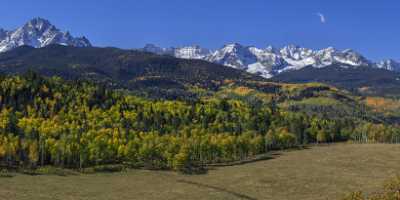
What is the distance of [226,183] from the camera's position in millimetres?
146375

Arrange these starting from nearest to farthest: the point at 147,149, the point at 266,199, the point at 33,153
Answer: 1. the point at 266,199
2. the point at 33,153
3. the point at 147,149

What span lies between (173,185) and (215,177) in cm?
2103

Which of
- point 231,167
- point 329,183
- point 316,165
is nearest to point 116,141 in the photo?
point 231,167

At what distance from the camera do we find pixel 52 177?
151m

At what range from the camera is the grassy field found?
123938 millimetres

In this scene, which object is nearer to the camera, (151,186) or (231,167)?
(151,186)

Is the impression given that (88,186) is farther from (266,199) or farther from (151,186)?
(266,199)

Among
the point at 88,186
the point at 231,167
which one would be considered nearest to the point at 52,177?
the point at 88,186

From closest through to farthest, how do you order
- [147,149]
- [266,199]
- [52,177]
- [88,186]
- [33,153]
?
[266,199], [88,186], [52,177], [33,153], [147,149]

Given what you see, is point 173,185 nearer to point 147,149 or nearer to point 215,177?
point 215,177

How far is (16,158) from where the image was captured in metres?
178

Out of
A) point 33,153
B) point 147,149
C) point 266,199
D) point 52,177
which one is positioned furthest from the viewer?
point 147,149

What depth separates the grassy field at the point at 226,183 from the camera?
123938mm

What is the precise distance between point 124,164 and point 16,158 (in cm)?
3680
